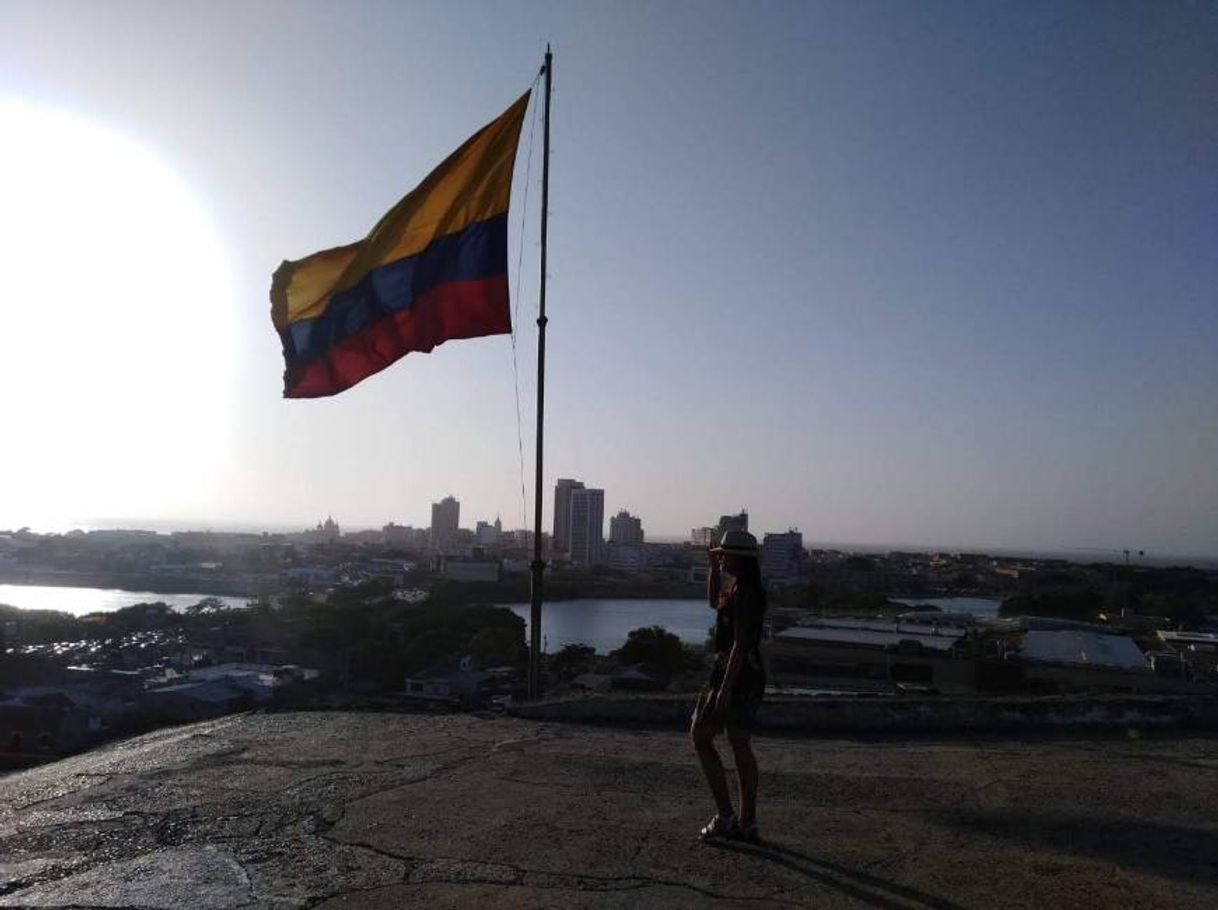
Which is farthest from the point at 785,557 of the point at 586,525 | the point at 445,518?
the point at 445,518

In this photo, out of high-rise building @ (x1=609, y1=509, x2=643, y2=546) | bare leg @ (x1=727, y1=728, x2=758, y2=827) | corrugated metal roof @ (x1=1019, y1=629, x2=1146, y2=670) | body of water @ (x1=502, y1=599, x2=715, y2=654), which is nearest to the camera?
bare leg @ (x1=727, y1=728, x2=758, y2=827)

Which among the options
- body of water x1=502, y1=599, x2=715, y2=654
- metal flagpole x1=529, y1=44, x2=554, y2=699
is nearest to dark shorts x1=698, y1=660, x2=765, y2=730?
metal flagpole x1=529, y1=44, x2=554, y2=699

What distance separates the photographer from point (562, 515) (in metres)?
48.9

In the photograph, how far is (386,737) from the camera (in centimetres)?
524

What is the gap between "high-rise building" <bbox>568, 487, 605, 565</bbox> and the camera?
4937cm

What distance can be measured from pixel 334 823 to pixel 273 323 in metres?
4.90

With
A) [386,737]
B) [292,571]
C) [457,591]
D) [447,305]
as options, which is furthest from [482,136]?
[292,571]

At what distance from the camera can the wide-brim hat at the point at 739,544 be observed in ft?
11.1

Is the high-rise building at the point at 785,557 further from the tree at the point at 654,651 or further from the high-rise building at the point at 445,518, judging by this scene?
the high-rise building at the point at 445,518

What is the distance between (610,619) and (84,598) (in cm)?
4223

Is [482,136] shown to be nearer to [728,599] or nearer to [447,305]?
[447,305]

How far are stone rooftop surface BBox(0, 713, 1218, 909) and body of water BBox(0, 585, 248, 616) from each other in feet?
184

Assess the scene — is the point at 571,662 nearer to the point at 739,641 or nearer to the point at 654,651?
the point at 654,651

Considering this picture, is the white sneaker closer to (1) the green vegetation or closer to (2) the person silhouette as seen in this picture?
(2) the person silhouette
